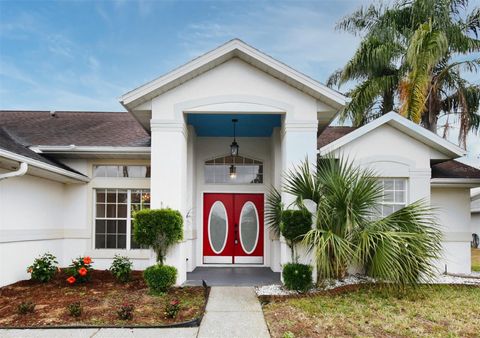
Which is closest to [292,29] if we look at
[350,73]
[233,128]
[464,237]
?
[350,73]

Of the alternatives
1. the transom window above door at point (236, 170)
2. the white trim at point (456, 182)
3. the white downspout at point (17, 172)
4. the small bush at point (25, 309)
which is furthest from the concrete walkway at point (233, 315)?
the white trim at point (456, 182)

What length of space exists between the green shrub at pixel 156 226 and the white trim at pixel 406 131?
4.35m

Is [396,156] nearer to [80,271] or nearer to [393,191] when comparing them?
[393,191]

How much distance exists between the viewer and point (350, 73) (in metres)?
17.3

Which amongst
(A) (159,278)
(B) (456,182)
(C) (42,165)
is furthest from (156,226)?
(B) (456,182)

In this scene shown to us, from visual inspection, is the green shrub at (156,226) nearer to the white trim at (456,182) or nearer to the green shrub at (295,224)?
the green shrub at (295,224)

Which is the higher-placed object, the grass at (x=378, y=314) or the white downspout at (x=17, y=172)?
the white downspout at (x=17, y=172)

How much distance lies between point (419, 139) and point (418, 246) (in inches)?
152

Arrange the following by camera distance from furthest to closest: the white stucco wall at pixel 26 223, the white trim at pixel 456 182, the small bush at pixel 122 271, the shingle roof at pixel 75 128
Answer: the shingle roof at pixel 75 128
the white trim at pixel 456 182
the small bush at pixel 122 271
the white stucco wall at pixel 26 223

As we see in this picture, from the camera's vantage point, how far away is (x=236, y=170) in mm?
11898

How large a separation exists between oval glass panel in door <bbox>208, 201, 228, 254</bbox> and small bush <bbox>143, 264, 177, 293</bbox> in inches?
145

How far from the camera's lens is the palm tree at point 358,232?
733cm

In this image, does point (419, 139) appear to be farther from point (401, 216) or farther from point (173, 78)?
point (173, 78)

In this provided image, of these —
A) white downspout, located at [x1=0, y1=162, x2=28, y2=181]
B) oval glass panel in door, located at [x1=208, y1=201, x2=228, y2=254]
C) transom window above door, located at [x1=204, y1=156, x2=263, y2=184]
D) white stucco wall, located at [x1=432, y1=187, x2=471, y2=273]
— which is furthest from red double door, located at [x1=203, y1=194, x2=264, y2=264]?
white stucco wall, located at [x1=432, y1=187, x2=471, y2=273]
